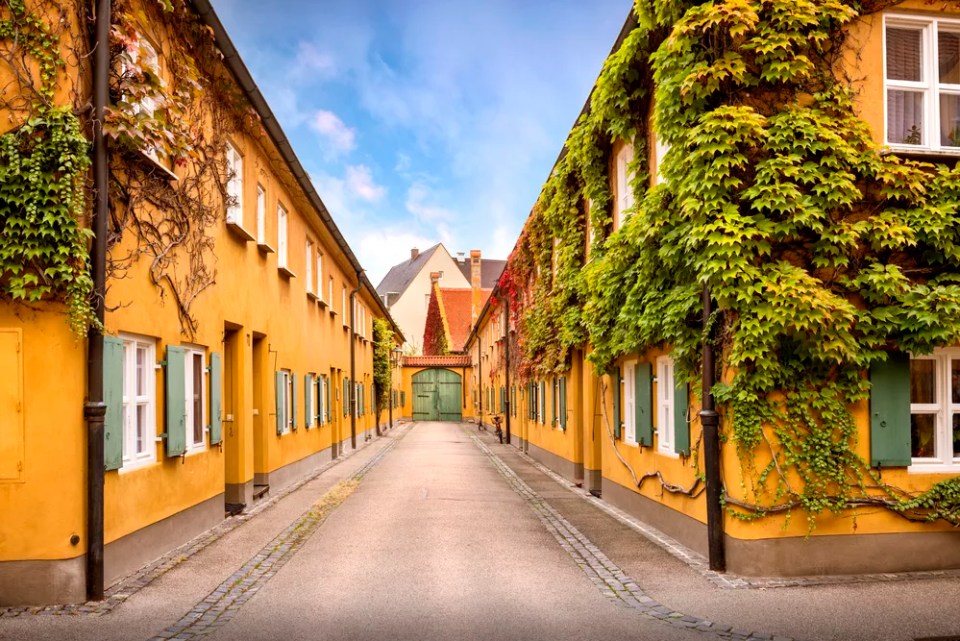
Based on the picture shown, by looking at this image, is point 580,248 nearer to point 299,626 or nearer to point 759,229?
point 759,229

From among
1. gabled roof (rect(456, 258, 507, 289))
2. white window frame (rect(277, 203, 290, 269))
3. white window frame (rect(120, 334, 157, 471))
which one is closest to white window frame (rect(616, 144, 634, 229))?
white window frame (rect(277, 203, 290, 269))

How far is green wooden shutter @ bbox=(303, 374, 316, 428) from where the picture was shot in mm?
17734

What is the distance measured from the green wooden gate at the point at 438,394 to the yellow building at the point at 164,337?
110 ft

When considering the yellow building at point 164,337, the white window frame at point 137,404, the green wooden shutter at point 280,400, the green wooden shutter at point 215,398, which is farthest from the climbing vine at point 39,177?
the green wooden shutter at point 280,400

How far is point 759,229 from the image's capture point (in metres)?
7.62

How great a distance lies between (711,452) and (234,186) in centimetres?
783

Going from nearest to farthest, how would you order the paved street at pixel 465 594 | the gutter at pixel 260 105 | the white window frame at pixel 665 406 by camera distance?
the paved street at pixel 465 594 < the gutter at pixel 260 105 < the white window frame at pixel 665 406

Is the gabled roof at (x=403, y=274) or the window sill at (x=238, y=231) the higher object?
the gabled roof at (x=403, y=274)

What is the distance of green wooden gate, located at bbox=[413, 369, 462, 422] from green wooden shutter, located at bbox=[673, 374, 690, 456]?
41.0 m

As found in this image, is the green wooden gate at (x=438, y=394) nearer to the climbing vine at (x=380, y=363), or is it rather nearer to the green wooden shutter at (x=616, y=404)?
the climbing vine at (x=380, y=363)

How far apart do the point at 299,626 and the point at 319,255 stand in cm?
1484

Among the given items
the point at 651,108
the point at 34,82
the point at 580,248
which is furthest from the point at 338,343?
the point at 34,82

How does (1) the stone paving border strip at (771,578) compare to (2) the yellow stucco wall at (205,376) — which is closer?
(2) the yellow stucco wall at (205,376)

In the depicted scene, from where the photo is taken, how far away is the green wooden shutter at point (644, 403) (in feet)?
35.0
